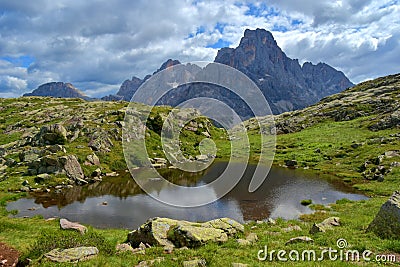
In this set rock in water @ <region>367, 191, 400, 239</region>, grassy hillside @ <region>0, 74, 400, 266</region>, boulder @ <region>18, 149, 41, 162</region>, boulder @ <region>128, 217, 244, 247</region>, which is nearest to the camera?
grassy hillside @ <region>0, 74, 400, 266</region>

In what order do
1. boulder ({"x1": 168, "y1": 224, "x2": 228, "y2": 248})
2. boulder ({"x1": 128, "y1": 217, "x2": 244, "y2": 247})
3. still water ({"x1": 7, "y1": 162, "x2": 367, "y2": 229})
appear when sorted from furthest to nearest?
1. still water ({"x1": 7, "y1": 162, "x2": 367, "y2": 229})
2. boulder ({"x1": 128, "y1": 217, "x2": 244, "y2": 247})
3. boulder ({"x1": 168, "y1": 224, "x2": 228, "y2": 248})

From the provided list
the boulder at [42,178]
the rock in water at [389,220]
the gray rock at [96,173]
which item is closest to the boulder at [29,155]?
the boulder at [42,178]

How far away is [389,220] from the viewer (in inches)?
699

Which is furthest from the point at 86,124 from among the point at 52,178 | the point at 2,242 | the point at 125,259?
the point at 125,259

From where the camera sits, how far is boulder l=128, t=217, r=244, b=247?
61.8 ft

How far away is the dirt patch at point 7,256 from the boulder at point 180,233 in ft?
24.6

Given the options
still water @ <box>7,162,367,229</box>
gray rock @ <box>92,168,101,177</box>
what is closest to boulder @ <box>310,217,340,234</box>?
still water @ <box>7,162,367,229</box>

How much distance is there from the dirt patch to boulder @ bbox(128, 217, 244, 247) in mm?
7510

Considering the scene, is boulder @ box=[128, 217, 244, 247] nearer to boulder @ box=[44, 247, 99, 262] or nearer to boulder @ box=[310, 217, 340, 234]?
boulder @ box=[44, 247, 99, 262]

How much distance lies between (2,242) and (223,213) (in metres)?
24.6

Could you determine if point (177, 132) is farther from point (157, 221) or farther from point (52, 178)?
point (157, 221)

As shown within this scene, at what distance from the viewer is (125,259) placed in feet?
53.5

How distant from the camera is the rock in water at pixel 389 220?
17.1m

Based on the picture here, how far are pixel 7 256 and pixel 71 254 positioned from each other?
7.82 metres
